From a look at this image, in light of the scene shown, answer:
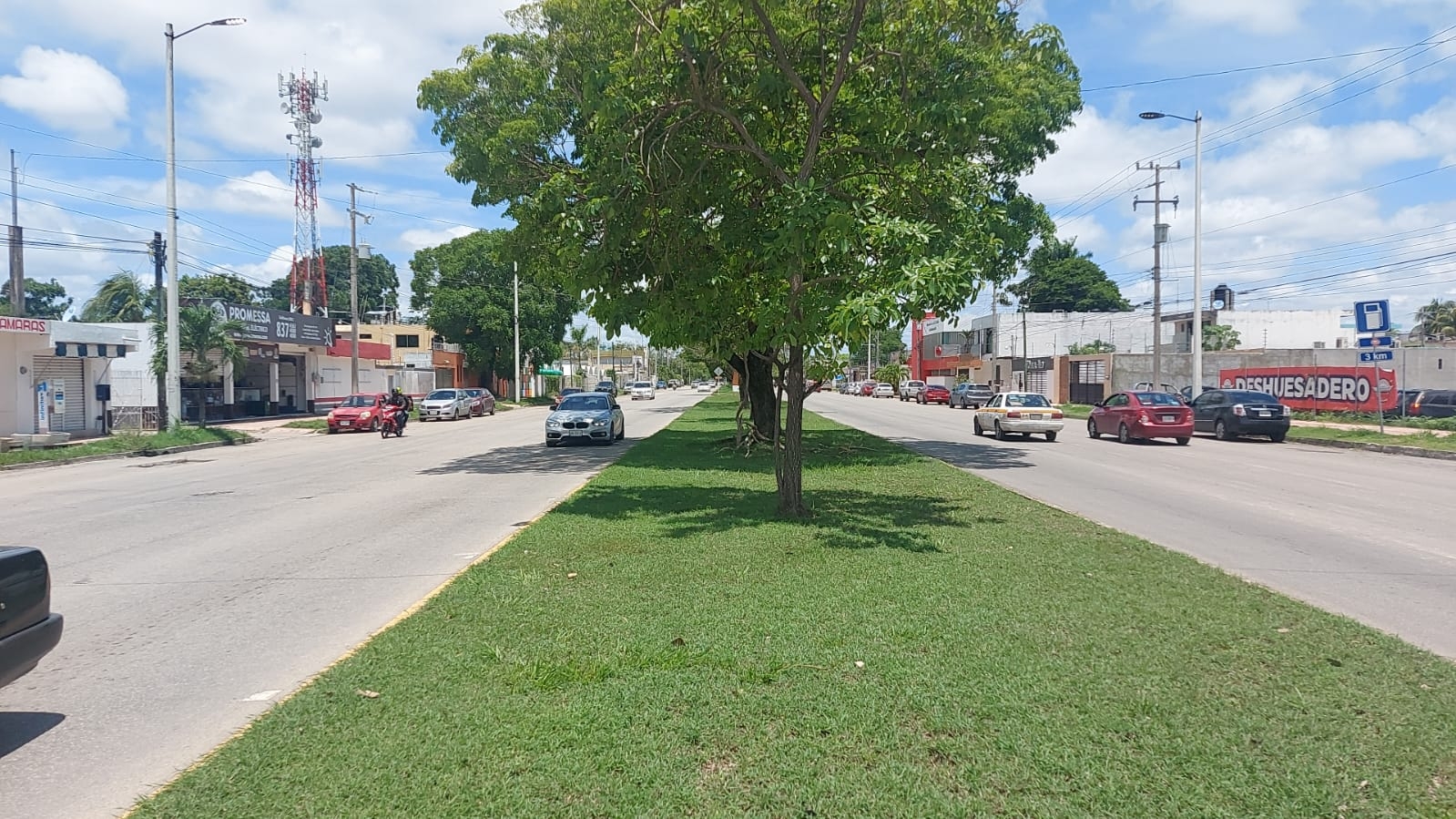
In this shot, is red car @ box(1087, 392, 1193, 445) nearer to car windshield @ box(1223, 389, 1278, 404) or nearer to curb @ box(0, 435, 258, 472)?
car windshield @ box(1223, 389, 1278, 404)

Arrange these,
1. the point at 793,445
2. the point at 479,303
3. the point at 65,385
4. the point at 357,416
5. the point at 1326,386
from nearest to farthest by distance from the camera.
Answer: the point at 793,445 < the point at 65,385 < the point at 357,416 < the point at 1326,386 < the point at 479,303

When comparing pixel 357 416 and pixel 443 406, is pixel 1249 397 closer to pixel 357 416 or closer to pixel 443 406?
pixel 357 416

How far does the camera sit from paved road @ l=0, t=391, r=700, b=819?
451 centimetres

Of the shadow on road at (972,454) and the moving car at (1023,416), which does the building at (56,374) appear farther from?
the moving car at (1023,416)

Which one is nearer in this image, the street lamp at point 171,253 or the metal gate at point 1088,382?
the street lamp at point 171,253

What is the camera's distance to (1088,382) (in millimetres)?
55688

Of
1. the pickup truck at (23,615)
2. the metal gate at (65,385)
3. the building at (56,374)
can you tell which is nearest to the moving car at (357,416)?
the building at (56,374)

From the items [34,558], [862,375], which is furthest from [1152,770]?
[862,375]

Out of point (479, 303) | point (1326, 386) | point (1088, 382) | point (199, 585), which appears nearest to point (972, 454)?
point (199, 585)

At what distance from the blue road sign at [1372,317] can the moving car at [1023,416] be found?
7961 millimetres

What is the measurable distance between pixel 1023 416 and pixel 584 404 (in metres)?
12.6

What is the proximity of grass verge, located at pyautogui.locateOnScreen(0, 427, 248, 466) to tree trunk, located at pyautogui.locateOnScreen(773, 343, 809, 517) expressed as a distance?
63.8 ft

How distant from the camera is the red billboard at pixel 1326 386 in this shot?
105 ft

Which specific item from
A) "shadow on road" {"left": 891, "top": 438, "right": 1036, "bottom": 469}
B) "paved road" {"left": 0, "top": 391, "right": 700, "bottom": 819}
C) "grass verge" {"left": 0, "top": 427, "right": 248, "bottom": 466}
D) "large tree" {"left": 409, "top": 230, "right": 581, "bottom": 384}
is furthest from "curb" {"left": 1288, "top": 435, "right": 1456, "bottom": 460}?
"large tree" {"left": 409, "top": 230, "right": 581, "bottom": 384}
